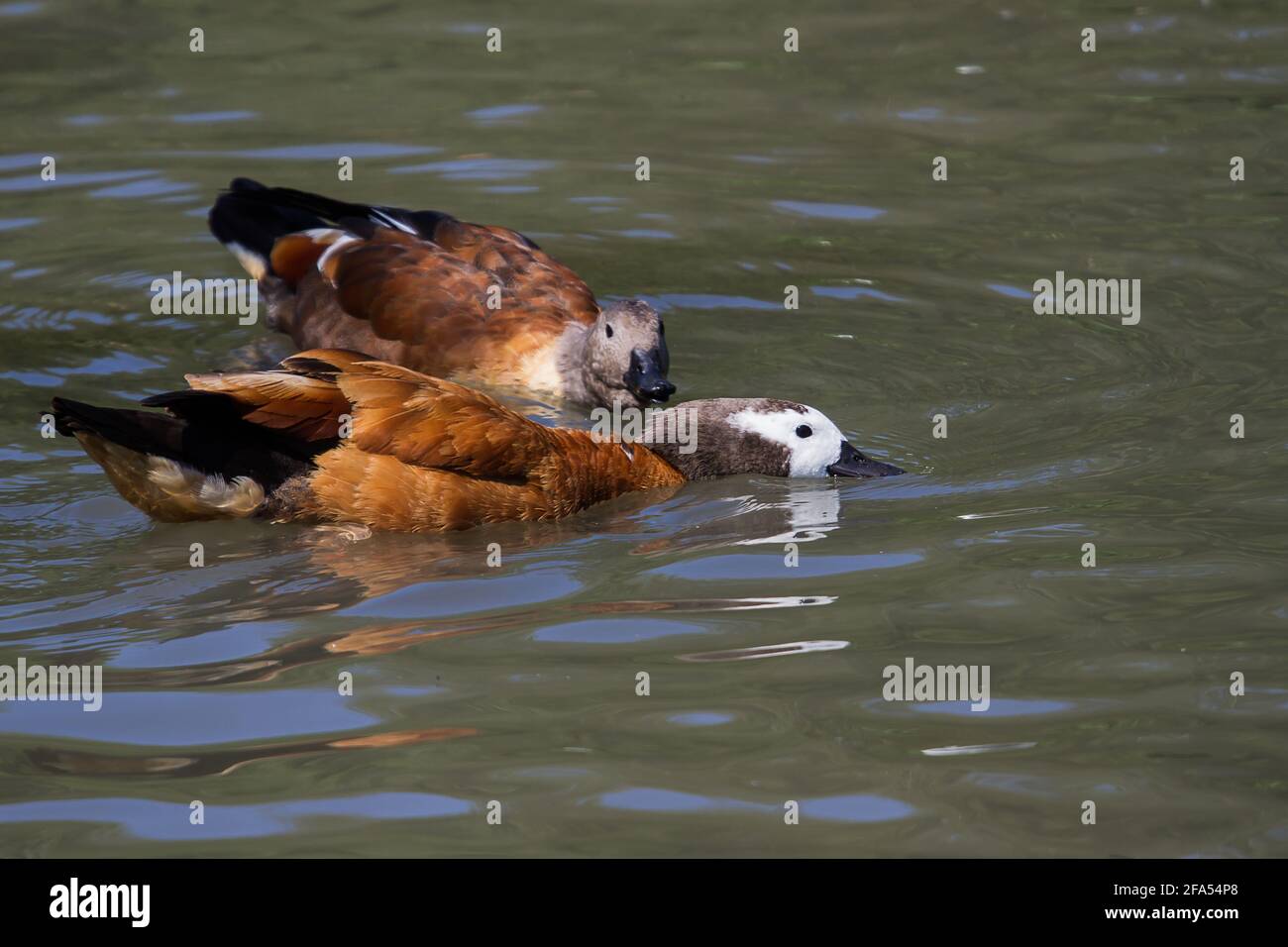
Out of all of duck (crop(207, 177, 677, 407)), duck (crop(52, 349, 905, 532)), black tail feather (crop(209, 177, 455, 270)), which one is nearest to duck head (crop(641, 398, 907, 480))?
duck (crop(207, 177, 677, 407))

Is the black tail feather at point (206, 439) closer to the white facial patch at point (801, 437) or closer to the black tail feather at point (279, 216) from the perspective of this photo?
the white facial patch at point (801, 437)

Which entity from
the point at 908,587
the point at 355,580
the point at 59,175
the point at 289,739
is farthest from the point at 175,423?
the point at 59,175

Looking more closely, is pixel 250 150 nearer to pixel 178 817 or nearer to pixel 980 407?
pixel 980 407

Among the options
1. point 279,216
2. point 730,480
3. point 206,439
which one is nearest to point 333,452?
point 206,439

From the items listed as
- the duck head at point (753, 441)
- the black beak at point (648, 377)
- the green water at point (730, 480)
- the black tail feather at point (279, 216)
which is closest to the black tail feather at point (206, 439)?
the green water at point (730, 480)

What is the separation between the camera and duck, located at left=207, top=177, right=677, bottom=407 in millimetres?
9461

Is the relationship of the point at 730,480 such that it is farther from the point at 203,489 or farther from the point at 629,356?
the point at 203,489

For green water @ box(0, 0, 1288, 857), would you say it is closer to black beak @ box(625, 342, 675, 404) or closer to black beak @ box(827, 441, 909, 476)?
black beak @ box(827, 441, 909, 476)

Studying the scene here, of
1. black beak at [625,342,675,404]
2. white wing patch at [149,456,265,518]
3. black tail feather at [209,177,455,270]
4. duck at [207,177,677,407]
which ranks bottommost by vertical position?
white wing patch at [149,456,265,518]

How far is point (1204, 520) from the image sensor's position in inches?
281

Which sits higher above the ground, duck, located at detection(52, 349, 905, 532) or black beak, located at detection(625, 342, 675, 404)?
black beak, located at detection(625, 342, 675, 404)

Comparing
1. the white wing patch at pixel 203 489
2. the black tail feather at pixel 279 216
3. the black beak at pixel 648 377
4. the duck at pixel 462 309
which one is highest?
the black tail feather at pixel 279 216

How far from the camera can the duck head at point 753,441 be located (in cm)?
835

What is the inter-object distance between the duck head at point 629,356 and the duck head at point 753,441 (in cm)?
34
